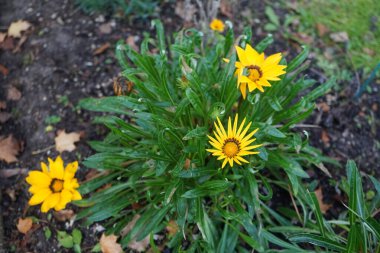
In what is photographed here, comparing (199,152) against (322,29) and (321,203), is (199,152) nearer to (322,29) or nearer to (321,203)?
(321,203)

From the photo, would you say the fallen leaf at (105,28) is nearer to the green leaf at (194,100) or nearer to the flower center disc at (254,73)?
the green leaf at (194,100)

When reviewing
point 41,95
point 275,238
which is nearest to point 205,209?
point 275,238

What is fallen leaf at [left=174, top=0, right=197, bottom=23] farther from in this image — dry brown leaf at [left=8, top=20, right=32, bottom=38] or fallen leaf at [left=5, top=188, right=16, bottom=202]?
fallen leaf at [left=5, top=188, right=16, bottom=202]

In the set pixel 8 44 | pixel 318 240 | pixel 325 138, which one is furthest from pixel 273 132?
pixel 8 44

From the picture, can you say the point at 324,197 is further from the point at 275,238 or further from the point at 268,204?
the point at 275,238

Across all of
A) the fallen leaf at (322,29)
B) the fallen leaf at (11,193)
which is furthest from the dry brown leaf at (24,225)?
the fallen leaf at (322,29)

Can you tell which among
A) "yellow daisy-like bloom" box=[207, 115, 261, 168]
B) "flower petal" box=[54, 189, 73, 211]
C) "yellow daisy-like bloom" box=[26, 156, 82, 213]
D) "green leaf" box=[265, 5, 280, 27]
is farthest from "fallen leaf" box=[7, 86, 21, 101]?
"green leaf" box=[265, 5, 280, 27]
